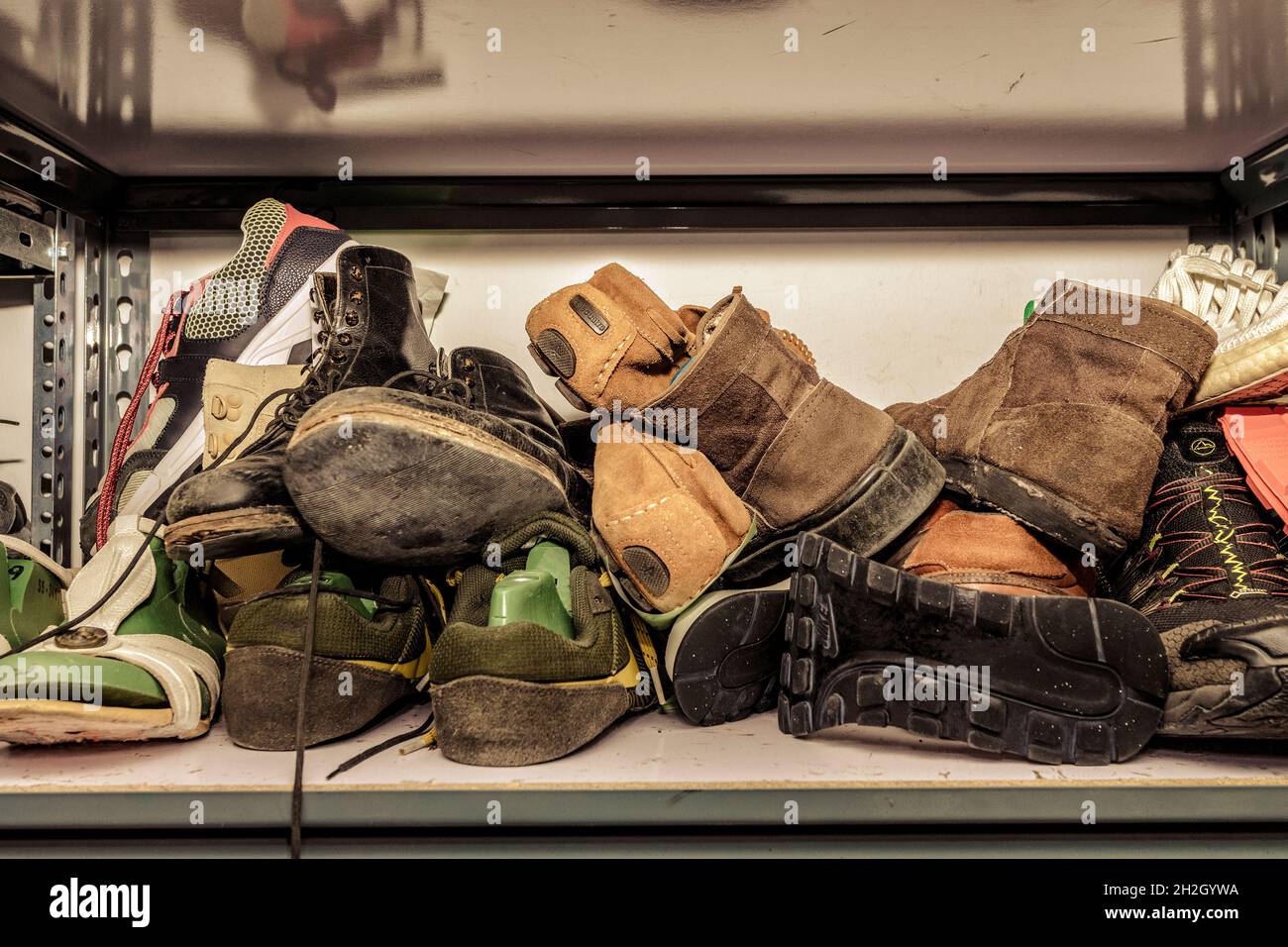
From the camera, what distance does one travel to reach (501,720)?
0.55 meters

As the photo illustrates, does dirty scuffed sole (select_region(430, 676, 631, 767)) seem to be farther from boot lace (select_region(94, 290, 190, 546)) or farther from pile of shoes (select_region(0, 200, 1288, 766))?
boot lace (select_region(94, 290, 190, 546))

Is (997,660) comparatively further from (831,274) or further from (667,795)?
(831,274)

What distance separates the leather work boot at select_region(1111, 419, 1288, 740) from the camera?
0.51m

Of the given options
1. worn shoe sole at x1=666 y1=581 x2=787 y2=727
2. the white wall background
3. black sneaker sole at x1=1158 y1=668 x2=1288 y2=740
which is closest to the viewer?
black sneaker sole at x1=1158 y1=668 x2=1288 y2=740

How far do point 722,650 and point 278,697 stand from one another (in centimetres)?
33

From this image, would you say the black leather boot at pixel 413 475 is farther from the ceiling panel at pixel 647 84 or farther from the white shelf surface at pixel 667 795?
the ceiling panel at pixel 647 84

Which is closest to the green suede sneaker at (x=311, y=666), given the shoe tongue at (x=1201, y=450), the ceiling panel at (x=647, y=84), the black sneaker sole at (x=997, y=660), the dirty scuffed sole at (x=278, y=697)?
the dirty scuffed sole at (x=278, y=697)

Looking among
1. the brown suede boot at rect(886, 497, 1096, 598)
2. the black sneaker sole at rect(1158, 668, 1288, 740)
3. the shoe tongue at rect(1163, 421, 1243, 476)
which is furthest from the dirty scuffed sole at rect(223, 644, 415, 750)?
the shoe tongue at rect(1163, 421, 1243, 476)

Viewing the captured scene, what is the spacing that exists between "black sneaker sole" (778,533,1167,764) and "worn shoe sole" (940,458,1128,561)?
12 cm

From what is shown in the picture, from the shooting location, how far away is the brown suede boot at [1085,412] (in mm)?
649

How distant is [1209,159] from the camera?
0.94m
